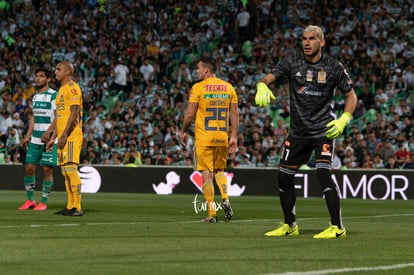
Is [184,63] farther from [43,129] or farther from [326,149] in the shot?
[326,149]

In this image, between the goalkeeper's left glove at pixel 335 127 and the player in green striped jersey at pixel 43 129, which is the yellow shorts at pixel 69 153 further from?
the goalkeeper's left glove at pixel 335 127

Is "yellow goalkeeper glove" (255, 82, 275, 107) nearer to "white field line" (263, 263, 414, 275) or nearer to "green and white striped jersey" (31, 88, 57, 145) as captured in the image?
"white field line" (263, 263, 414, 275)

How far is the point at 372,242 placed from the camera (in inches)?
386

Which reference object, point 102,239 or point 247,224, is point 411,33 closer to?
point 247,224

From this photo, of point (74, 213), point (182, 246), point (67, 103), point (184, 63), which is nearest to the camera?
point (182, 246)

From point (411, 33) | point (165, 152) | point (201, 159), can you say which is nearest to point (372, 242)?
point (201, 159)

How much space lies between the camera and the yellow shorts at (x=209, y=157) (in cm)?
1292

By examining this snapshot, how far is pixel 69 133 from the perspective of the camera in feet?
45.9

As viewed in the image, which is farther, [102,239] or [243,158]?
[243,158]

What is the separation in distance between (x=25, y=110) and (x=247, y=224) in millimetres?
19556

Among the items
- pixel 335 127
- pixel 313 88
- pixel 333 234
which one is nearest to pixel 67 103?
pixel 313 88

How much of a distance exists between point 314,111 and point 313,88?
0.25m

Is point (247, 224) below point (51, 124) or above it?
below

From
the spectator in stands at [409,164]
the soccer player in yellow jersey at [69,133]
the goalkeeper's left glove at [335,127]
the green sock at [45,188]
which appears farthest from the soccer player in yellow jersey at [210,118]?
the spectator in stands at [409,164]
